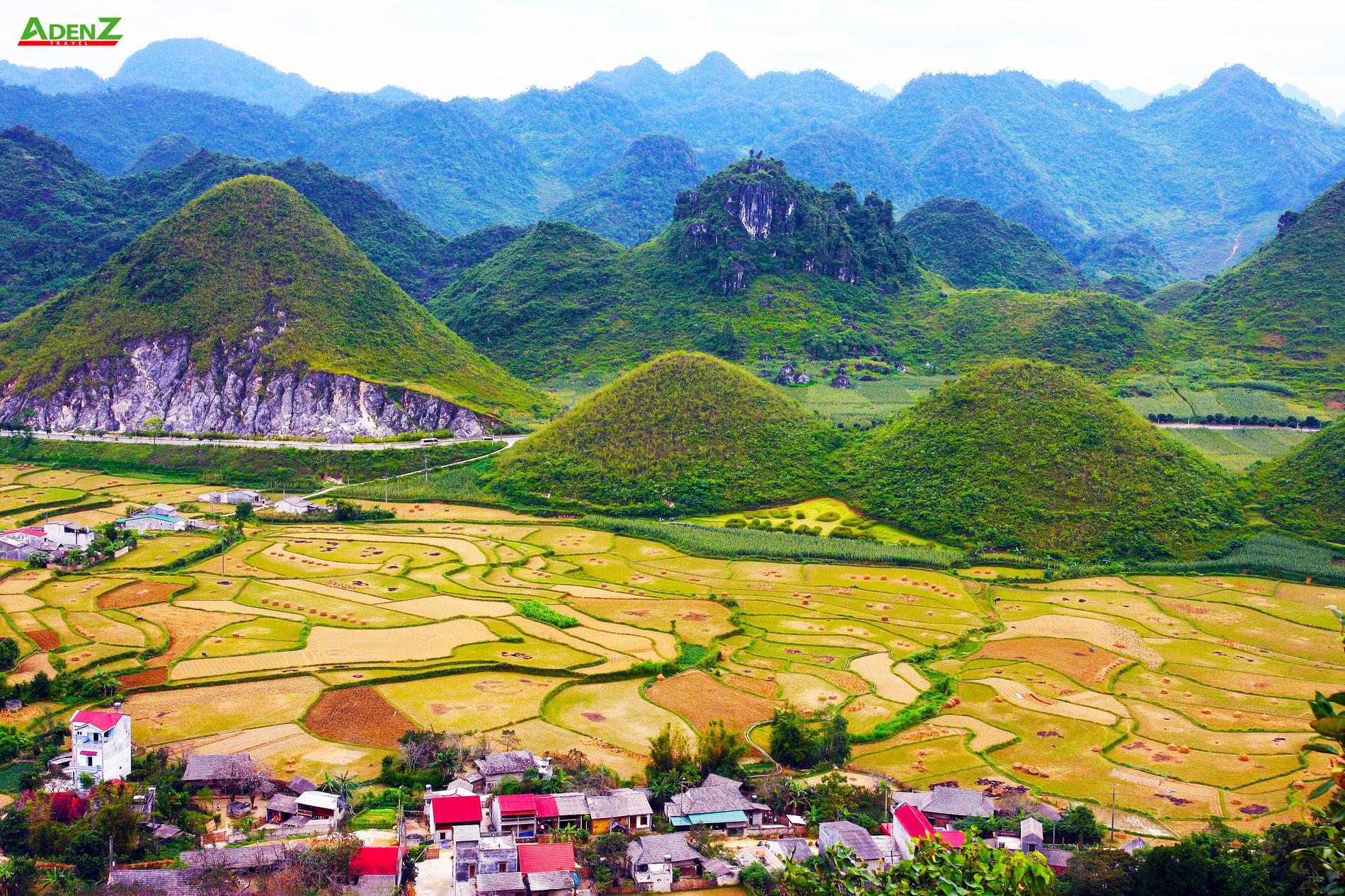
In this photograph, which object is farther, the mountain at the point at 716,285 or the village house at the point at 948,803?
the mountain at the point at 716,285

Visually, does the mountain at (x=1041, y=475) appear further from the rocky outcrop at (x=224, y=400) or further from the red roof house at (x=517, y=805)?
the red roof house at (x=517, y=805)

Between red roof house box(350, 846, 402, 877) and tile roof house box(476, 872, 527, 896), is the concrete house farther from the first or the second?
tile roof house box(476, 872, 527, 896)

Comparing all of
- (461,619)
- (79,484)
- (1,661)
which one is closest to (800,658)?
(461,619)

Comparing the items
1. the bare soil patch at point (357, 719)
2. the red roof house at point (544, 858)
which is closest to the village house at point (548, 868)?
the red roof house at point (544, 858)

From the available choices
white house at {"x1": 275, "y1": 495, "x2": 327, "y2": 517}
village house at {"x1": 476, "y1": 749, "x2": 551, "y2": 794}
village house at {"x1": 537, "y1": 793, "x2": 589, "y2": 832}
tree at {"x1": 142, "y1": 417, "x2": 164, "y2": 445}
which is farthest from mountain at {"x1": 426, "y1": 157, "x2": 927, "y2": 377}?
village house at {"x1": 537, "y1": 793, "x2": 589, "y2": 832}

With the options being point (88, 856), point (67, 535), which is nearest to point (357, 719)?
point (88, 856)

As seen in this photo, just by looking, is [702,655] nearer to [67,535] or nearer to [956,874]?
[956,874]
